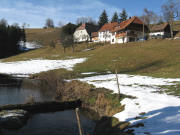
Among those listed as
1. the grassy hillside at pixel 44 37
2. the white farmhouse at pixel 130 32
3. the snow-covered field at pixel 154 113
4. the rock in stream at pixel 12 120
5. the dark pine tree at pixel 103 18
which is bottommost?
the rock in stream at pixel 12 120

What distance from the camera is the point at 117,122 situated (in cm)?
1230

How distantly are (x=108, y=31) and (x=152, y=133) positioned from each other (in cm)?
9109

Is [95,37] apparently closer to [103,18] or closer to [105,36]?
[105,36]

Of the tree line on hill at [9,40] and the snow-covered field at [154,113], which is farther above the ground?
the tree line on hill at [9,40]

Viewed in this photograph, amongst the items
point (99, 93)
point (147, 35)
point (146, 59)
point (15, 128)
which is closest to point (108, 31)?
point (147, 35)

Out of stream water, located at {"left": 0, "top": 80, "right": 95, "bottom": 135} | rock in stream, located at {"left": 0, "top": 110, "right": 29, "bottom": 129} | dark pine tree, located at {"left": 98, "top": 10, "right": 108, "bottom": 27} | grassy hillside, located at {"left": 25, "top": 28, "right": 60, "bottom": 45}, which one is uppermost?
dark pine tree, located at {"left": 98, "top": 10, "right": 108, "bottom": 27}

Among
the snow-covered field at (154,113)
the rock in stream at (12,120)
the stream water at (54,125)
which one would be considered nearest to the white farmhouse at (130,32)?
the snow-covered field at (154,113)

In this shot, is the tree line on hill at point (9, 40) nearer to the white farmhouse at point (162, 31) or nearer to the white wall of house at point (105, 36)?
the white wall of house at point (105, 36)

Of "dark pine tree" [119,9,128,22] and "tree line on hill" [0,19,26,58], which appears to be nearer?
"tree line on hill" [0,19,26,58]

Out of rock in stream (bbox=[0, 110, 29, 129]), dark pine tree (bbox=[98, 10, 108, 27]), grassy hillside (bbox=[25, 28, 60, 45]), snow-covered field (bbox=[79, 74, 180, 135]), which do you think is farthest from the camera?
dark pine tree (bbox=[98, 10, 108, 27])

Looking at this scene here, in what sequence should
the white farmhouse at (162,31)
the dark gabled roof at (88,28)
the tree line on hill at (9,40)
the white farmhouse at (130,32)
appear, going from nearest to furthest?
the white farmhouse at (130,32)
the white farmhouse at (162,31)
the tree line on hill at (9,40)
the dark gabled roof at (88,28)

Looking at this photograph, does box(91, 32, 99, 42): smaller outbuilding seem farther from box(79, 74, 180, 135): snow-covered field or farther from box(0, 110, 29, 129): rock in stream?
box(0, 110, 29, 129): rock in stream

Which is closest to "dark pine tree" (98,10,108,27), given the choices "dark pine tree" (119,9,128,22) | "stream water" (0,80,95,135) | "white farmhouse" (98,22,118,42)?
"dark pine tree" (119,9,128,22)

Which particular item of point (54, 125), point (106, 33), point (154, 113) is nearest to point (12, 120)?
point (54, 125)
